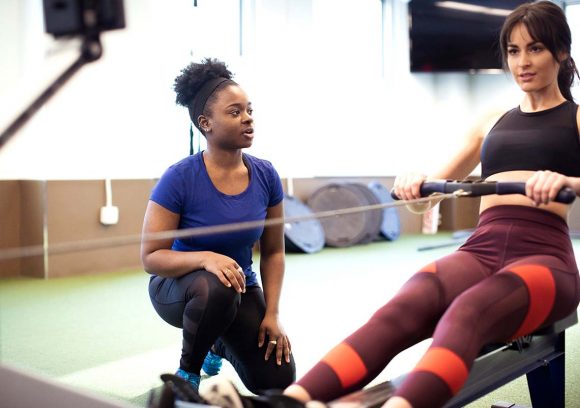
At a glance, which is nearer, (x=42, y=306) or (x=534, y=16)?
(x=534, y=16)

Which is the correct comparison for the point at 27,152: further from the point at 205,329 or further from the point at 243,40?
the point at 205,329

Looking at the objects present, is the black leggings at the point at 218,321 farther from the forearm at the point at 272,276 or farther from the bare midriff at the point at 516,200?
the bare midriff at the point at 516,200

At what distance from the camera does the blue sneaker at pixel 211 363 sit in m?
2.06

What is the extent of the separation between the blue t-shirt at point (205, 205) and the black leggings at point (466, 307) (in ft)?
1.69

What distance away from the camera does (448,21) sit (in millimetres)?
7066

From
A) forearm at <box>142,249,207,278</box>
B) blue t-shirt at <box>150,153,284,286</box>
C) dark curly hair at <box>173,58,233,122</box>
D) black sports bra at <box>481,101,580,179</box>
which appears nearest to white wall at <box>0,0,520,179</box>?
dark curly hair at <box>173,58,233,122</box>

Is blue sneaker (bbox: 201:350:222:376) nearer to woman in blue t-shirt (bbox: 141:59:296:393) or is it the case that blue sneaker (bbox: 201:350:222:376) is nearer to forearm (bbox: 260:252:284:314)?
woman in blue t-shirt (bbox: 141:59:296:393)

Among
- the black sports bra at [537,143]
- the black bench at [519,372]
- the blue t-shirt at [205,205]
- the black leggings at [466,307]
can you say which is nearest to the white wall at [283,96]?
the blue t-shirt at [205,205]

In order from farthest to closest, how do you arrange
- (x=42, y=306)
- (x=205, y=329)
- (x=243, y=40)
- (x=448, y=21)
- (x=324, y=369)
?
1. (x=448, y=21)
2. (x=243, y=40)
3. (x=42, y=306)
4. (x=205, y=329)
5. (x=324, y=369)

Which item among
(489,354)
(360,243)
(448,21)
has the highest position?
(448,21)

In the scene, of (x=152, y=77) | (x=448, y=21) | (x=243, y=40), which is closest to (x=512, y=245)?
(x=152, y=77)

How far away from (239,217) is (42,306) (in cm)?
197

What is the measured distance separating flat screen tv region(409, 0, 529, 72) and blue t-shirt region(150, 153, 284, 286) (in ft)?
18.9

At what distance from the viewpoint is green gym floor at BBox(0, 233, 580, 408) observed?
2.23 metres
